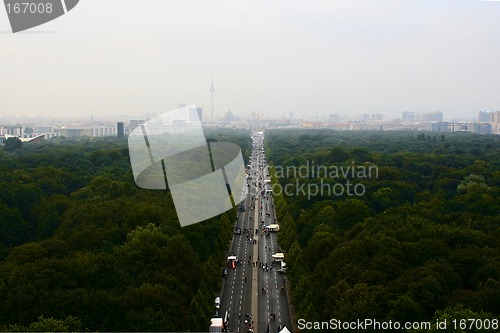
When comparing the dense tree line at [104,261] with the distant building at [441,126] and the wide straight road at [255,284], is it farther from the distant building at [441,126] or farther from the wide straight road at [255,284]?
the distant building at [441,126]

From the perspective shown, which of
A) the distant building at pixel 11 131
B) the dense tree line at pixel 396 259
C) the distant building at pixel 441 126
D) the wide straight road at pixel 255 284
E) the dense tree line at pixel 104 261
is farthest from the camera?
the distant building at pixel 441 126

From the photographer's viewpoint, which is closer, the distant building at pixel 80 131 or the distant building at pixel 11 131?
the distant building at pixel 11 131

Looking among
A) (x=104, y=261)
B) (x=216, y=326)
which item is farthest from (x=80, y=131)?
(x=104, y=261)

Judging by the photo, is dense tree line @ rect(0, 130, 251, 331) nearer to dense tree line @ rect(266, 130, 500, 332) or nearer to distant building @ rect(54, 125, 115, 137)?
dense tree line @ rect(266, 130, 500, 332)

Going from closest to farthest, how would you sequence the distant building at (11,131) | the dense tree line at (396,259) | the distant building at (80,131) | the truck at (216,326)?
the dense tree line at (396,259) → the truck at (216,326) → the distant building at (11,131) → the distant building at (80,131)

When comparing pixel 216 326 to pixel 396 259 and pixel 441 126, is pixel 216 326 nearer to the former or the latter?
pixel 396 259

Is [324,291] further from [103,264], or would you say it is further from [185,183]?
[185,183]

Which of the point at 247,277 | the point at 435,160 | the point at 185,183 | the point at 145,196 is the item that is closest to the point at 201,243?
the point at 247,277

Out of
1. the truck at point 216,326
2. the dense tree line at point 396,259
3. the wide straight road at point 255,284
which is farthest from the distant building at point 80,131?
the truck at point 216,326
